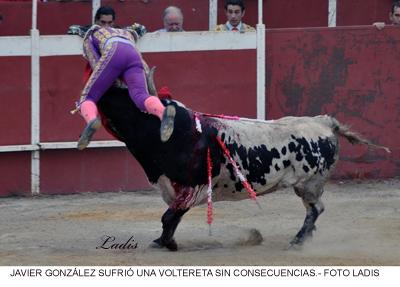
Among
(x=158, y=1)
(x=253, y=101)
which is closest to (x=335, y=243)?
(x=253, y=101)

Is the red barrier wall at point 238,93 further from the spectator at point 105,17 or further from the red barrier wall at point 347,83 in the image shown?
the spectator at point 105,17

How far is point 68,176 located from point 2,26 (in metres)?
1.52

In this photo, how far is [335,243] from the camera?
8.93m

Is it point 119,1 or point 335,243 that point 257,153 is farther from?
point 119,1

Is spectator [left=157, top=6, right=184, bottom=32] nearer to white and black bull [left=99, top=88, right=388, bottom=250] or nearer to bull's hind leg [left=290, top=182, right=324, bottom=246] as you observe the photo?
white and black bull [left=99, top=88, right=388, bottom=250]

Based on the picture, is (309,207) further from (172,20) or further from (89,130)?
(172,20)

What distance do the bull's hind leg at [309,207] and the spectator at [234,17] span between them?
9.01 feet

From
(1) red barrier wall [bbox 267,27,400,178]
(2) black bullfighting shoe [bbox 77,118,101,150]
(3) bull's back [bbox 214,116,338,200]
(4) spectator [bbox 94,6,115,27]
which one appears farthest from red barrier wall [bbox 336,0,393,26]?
(2) black bullfighting shoe [bbox 77,118,101,150]

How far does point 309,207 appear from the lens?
29.1 ft

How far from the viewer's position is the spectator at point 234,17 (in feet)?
37.0

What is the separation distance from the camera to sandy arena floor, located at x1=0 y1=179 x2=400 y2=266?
27.2ft

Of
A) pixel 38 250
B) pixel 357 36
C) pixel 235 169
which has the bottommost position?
pixel 38 250

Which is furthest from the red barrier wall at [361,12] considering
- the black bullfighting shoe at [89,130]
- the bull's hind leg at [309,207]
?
the black bullfighting shoe at [89,130]

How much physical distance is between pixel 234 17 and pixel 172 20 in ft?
1.81
